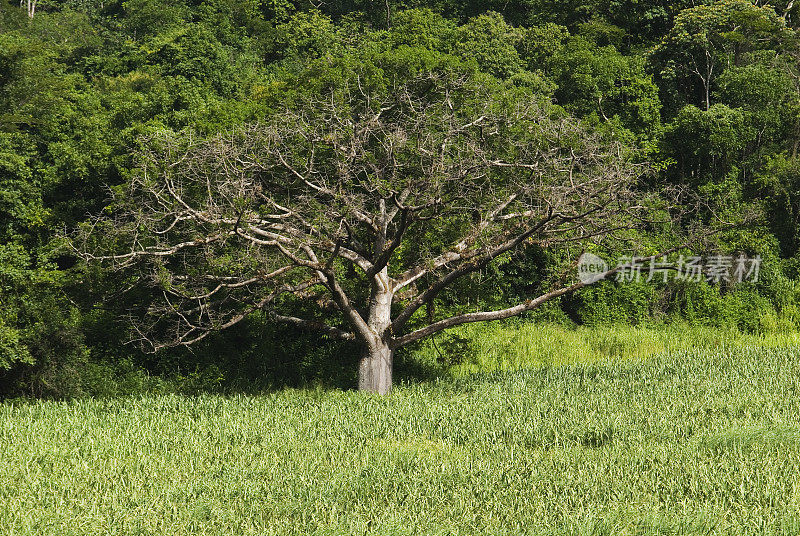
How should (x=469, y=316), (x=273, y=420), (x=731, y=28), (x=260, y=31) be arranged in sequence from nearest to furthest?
(x=273, y=420) → (x=469, y=316) → (x=731, y=28) → (x=260, y=31)

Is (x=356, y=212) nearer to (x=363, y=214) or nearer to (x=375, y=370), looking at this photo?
(x=363, y=214)

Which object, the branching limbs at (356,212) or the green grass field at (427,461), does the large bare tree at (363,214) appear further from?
the green grass field at (427,461)

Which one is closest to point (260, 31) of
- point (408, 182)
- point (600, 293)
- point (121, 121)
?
point (121, 121)

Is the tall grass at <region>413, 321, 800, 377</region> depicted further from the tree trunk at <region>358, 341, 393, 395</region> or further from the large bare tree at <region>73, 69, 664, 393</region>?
the tree trunk at <region>358, 341, 393, 395</region>

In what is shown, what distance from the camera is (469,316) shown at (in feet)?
48.9

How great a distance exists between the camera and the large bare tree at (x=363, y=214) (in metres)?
14.0

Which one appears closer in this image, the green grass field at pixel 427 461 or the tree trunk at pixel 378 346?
the green grass field at pixel 427 461

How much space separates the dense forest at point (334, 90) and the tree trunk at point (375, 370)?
258 centimetres

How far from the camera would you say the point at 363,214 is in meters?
14.9

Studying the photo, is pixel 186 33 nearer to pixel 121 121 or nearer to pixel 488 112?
pixel 121 121

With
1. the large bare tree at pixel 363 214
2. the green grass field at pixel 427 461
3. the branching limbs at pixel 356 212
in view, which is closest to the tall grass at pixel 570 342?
the large bare tree at pixel 363 214

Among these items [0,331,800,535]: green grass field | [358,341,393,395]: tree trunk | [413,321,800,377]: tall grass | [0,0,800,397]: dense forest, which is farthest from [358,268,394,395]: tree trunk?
[413,321,800,377]: tall grass

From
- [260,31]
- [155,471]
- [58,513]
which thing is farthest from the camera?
[260,31]

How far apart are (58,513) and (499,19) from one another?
30005 mm
